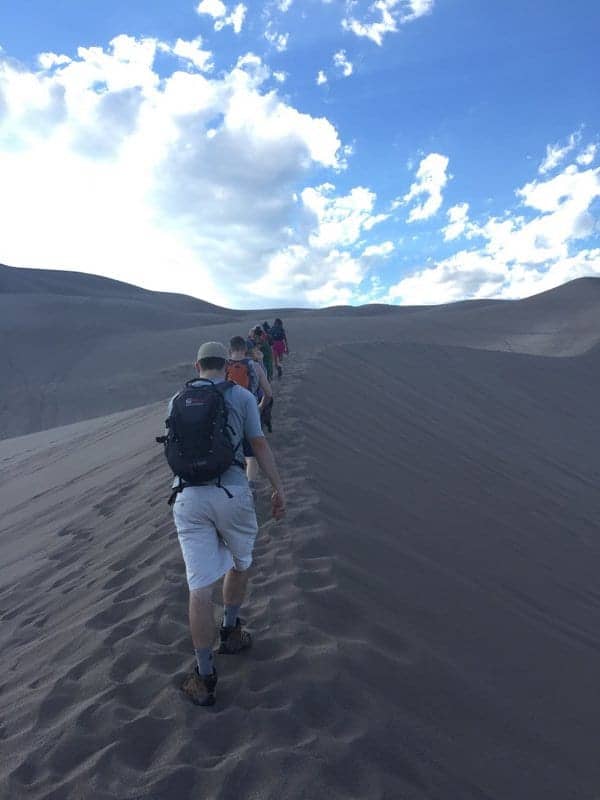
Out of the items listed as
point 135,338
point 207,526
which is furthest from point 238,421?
point 135,338

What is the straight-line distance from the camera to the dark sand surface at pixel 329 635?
2742 mm

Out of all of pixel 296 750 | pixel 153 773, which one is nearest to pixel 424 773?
pixel 296 750

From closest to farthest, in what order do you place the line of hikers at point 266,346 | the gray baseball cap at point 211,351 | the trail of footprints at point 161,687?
1. the trail of footprints at point 161,687
2. the gray baseball cap at point 211,351
3. the line of hikers at point 266,346

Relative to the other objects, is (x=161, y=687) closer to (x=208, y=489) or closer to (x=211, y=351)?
(x=208, y=489)

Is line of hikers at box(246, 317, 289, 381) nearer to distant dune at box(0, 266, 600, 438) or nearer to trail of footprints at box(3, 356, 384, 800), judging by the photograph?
trail of footprints at box(3, 356, 384, 800)

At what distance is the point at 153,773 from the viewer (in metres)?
2.67

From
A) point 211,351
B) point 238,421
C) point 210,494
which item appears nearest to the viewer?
point 210,494

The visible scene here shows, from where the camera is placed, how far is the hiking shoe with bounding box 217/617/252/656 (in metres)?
3.46

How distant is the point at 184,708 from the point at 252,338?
7086 millimetres

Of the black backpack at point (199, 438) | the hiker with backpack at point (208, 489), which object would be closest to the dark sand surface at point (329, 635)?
the hiker with backpack at point (208, 489)

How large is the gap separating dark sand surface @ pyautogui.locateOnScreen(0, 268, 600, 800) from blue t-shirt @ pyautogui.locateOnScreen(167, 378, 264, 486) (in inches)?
37.0

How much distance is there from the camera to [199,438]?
311cm

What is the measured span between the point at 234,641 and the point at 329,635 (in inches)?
19.5

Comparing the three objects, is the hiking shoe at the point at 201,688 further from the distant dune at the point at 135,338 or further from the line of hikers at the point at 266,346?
the distant dune at the point at 135,338
